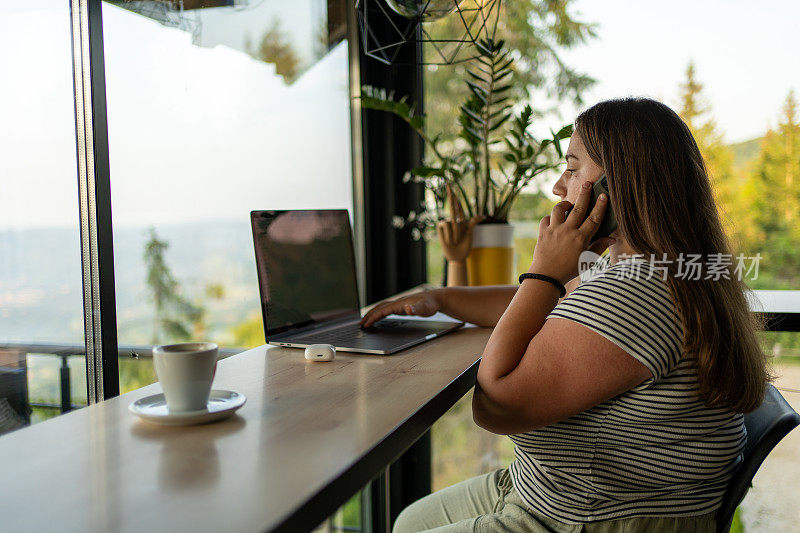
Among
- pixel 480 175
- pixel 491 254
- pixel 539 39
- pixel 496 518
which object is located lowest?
pixel 496 518

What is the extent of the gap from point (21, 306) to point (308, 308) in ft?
1.94

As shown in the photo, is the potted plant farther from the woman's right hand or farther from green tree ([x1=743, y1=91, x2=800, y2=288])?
green tree ([x1=743, y1=91, x2=800, y2=288])

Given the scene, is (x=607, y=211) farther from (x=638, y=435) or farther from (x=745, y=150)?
(x=745, y=150)

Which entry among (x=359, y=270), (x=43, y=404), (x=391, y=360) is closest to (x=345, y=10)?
(x=359, y=270)

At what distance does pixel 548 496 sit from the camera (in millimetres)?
1126

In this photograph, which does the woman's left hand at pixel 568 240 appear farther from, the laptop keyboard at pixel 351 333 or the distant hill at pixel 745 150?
the distant hill at pixel 745 150

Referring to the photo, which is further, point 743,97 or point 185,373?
point 743,97

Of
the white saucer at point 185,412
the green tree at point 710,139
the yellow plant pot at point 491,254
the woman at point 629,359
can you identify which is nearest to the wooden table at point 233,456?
the white saucer at point 185,412

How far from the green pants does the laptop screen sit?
485 millimetres

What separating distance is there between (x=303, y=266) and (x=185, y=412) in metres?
0.70

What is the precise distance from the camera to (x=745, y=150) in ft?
6.77

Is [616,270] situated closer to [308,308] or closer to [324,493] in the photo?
[324,493]

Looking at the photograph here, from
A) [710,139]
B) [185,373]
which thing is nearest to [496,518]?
[185,373]

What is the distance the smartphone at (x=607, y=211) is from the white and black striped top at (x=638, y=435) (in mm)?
129
